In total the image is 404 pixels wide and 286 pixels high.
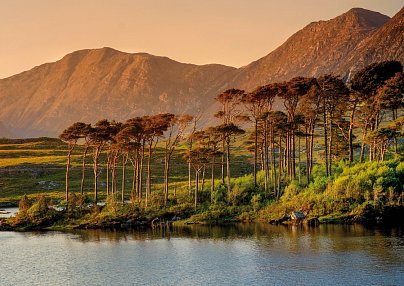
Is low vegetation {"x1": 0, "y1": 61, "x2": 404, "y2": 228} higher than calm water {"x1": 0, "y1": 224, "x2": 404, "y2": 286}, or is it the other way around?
low vegetation {"x1": 0, "y1": 61, "x2": 404, "y2": 228}

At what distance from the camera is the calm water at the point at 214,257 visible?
50.7m

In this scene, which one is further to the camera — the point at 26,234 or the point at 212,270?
the point at 26,234

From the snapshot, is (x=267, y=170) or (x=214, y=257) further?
(x=267, y=170)

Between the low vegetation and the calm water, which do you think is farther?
the low vegetation

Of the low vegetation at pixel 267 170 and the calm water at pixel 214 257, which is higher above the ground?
the low vegetation at pixel 267 170

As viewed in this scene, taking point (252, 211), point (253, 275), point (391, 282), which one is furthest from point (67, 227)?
point (391, 282)

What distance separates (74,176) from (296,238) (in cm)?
12123

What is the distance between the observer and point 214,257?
61094 millimetres

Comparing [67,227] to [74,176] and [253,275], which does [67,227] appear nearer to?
[253,275]

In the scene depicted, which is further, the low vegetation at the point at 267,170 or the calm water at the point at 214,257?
the low vegetation at the point at 267,170

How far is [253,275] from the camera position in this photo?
51.6 metres

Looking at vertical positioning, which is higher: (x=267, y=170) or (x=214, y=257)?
(x=267, y=170)

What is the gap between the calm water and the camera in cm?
5069

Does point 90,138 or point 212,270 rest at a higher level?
point 90,138
